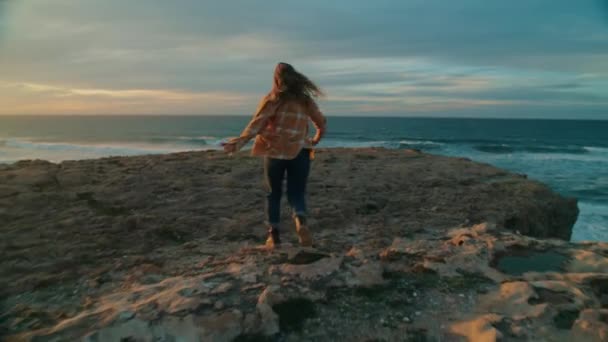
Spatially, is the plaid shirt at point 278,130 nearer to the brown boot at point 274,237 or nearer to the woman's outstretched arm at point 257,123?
the woman's outstretched arm at point 257,123

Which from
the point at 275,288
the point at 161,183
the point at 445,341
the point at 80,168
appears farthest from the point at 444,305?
the point at 80,168

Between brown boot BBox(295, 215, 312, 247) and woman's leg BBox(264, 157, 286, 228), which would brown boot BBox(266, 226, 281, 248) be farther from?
brown boot BBox(295, 215, 312, 247)

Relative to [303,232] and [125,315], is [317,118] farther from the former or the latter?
[125,315]

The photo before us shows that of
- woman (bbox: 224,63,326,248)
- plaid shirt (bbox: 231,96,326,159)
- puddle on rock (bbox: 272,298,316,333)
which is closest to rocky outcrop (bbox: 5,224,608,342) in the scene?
puddle on rock (bbox: 272,298,316,333)

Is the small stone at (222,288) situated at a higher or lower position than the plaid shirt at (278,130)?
lower

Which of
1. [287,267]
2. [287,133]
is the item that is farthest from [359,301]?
[287,133]

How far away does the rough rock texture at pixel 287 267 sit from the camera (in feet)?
7.58

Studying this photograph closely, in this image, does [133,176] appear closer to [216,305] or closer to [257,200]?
[257,200]

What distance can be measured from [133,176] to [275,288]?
5028mm

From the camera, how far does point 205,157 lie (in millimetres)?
9352

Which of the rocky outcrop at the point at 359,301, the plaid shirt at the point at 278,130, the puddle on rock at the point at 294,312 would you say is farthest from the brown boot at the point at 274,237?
the puddle on rock at the point at 294,312

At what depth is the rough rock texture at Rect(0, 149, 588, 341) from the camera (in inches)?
91.0

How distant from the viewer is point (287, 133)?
11.8 feet

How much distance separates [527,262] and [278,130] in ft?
7.65
